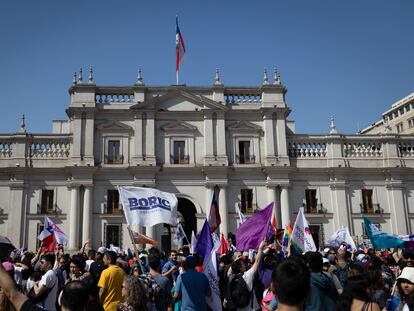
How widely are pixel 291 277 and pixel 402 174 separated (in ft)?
116

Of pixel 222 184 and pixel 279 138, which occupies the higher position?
pixel 279 138

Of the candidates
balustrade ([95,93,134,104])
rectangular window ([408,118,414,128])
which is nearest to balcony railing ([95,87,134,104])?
balustrade ([95,93,134,104])

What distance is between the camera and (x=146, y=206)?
1215 centimetres

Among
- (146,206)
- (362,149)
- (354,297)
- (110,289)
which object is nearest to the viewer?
(354,297)

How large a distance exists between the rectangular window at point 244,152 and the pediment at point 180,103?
3.09 meters

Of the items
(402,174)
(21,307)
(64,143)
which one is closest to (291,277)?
(21,307)

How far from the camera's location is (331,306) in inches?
274

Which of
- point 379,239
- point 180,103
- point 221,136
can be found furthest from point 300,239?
point 180,103

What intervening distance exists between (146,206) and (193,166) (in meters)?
22.1

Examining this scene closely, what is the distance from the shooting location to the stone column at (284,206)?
3338 cm

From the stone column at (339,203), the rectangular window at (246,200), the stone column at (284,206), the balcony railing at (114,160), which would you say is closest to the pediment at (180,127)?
the balcony railing at (114,160)

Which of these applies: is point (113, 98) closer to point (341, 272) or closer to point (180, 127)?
point (180, 127)

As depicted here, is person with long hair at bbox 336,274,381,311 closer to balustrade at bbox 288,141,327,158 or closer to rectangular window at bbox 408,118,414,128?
balustrade at bbox 288,141,327,158

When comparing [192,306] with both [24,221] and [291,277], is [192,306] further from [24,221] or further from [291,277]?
[24,221]
